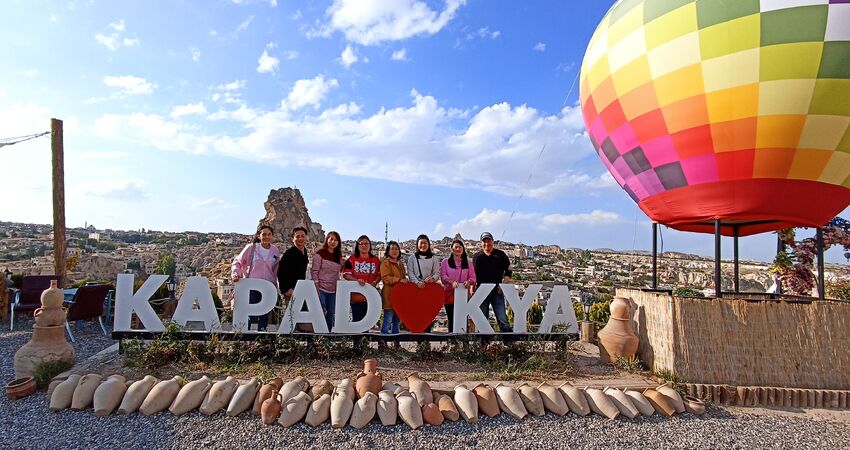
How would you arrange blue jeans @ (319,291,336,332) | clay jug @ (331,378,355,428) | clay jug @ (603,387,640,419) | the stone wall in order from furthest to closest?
blue jeans @ (319,291,336,332) → the stone wall → clay jug @ (603,387,640,419) → clay jug @ (331,378,355,428)

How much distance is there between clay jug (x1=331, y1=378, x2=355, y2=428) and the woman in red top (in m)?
2.27

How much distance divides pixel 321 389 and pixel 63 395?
2668 mm

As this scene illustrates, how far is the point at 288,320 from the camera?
6277mm

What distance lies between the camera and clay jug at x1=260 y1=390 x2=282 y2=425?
13.7 ft

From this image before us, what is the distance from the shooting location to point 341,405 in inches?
167

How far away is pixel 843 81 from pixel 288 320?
7.54 metres

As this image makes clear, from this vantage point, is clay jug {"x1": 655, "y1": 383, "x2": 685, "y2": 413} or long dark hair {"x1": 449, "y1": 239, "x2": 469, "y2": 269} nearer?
clay jug {"x1": 655, "y1": 383, "x2": 685, "y2": 413}

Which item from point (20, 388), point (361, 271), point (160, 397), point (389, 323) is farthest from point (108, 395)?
point (389, 323)

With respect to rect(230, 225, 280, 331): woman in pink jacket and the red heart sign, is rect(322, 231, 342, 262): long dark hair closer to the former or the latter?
rect(230, 225, 280, 331): woman in pink jacket

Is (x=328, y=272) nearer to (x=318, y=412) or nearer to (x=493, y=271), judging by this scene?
(x=493, y=271)

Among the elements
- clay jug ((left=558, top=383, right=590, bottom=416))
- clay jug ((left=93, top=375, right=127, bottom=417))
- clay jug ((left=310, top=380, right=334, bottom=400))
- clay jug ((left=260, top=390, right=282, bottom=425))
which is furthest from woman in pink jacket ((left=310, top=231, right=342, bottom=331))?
clay jug ((left=558, top=383, right=590, bottom=416))

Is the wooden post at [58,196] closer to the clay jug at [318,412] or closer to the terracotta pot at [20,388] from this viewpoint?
the terracotta pot at [20,388]

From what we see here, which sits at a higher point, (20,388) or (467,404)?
(20,388)

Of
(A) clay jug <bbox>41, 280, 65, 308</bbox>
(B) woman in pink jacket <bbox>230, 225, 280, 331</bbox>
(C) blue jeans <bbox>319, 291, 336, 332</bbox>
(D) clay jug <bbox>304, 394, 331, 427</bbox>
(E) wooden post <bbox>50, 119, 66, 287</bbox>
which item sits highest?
(E) wooden post <bbox>50, 119, 66, 287</bbox>
